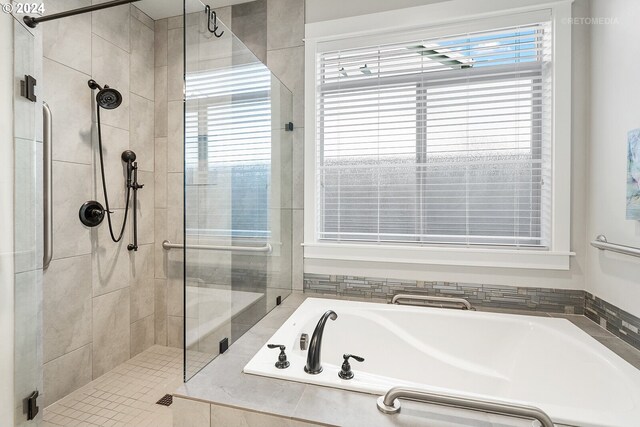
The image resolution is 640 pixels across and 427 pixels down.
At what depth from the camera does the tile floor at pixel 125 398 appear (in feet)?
5.73

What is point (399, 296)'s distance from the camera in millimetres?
1988

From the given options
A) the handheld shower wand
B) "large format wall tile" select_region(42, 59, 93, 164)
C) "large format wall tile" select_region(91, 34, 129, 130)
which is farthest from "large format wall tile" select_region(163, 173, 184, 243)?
"large format wall tile" select_region(42, 59, 93, 164)

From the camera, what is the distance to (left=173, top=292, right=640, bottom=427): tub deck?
3.09 feet

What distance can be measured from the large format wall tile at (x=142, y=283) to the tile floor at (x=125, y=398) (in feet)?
1.17

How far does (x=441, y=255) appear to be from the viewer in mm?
1993

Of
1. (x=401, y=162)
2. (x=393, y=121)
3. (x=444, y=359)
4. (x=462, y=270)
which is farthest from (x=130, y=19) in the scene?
(x=444, y=359)

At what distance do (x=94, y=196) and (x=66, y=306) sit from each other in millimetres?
723

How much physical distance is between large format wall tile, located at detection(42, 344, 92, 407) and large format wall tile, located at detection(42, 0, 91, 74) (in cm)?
183

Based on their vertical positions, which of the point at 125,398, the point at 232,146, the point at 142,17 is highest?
the point at 142,17

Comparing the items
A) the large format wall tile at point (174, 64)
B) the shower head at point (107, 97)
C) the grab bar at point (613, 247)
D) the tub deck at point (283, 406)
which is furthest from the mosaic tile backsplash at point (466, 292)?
the large format wall tile at point (174, 64)

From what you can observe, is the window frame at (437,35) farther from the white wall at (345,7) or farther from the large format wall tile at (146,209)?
the large format wall tile at (146,209)

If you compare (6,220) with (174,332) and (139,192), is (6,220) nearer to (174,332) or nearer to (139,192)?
(139,192)

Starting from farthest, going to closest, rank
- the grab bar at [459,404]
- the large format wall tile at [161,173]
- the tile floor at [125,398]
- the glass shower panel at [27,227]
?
the large format wall tile at [161,173], the tile floor at [125,398], the glass shower panel at [27,227], the grab bar at [459,404]

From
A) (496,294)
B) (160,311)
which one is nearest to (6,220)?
(160,311)
